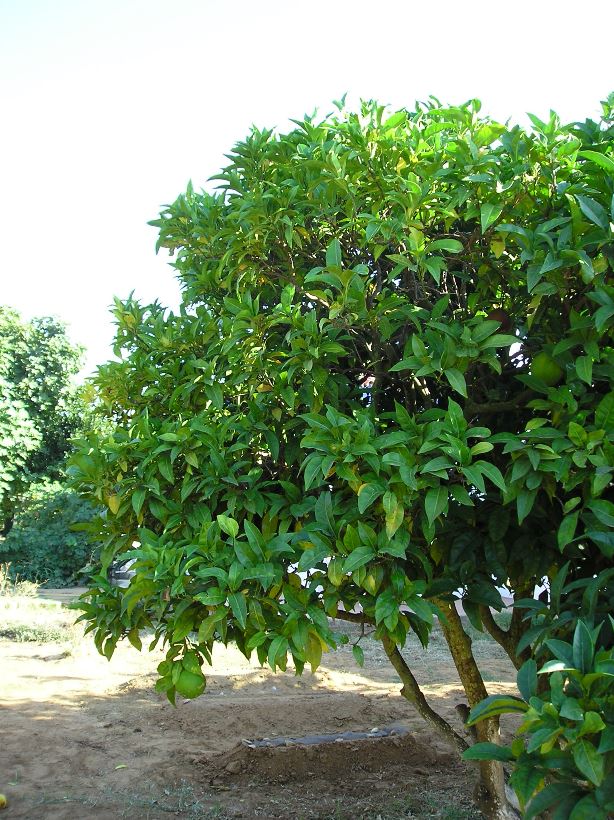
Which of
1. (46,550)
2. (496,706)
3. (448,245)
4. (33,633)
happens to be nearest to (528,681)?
(496,706)

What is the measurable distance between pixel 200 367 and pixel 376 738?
3.70 metres

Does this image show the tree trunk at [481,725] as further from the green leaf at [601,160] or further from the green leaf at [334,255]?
the green leaf at [601,160]

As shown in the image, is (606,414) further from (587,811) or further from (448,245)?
(587,811)

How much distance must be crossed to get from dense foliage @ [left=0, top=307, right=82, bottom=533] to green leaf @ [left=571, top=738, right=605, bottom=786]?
15.3 m

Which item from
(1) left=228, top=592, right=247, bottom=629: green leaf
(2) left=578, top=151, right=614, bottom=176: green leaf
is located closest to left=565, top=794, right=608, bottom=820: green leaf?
(1) left=228, top=592, right=247, bottom=629: green leaf

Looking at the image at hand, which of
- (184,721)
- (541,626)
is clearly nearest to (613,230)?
(541,626)

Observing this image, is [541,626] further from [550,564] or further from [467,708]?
[467,708]

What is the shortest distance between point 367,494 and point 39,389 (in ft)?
50.8

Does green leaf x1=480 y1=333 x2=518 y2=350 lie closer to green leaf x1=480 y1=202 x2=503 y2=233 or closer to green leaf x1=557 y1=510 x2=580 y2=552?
green leaf x1=480 y1=202 x2=503 y2=233

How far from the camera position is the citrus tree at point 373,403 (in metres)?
2.12

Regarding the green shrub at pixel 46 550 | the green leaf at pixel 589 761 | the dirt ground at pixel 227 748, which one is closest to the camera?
the green leaf at pixel 589 761

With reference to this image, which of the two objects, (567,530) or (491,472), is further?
(567,530)

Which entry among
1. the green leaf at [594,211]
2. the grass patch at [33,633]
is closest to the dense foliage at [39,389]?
the grass patch at [33,633]

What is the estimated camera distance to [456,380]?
2.18m
